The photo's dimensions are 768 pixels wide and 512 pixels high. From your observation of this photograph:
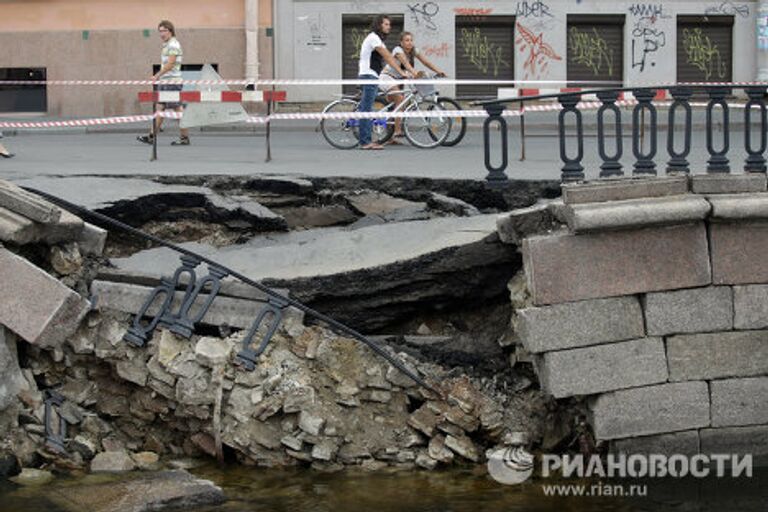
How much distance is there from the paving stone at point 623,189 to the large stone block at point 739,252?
0.36 meters

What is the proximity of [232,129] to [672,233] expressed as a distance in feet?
46.1

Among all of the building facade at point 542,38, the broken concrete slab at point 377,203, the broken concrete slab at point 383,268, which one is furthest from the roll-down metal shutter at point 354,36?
the broken concrete slab at point 383,268

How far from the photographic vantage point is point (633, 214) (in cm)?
955

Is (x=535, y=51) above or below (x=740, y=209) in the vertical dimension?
above

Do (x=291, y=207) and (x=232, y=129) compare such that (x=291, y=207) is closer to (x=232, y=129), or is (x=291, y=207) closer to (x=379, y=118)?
(x=379, y=118)

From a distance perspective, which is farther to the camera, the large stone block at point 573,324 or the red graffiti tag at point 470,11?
the red graffiti tag at point 470,11

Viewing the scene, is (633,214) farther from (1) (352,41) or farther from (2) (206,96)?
(1) (352,41)

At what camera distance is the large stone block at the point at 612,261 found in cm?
972

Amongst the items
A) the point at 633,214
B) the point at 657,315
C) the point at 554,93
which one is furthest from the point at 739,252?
the point at 554,93

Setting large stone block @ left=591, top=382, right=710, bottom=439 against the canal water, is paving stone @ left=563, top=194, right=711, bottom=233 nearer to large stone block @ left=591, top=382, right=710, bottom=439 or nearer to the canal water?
large stone block @ left=591, top=382, right=710, bottom=439

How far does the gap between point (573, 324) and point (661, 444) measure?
3.33 ft

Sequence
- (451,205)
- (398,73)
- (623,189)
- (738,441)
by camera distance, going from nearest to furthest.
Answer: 1. (623,189)
2. (738,441)
3. (451,205)
4. (398,73)

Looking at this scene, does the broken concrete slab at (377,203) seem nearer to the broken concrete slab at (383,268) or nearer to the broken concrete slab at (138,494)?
the broken concrete slab at (383,268)

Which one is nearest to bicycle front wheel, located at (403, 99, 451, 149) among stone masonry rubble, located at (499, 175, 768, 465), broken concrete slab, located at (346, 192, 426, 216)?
broken concrete slab, located at (346, 192, 426, 216)
